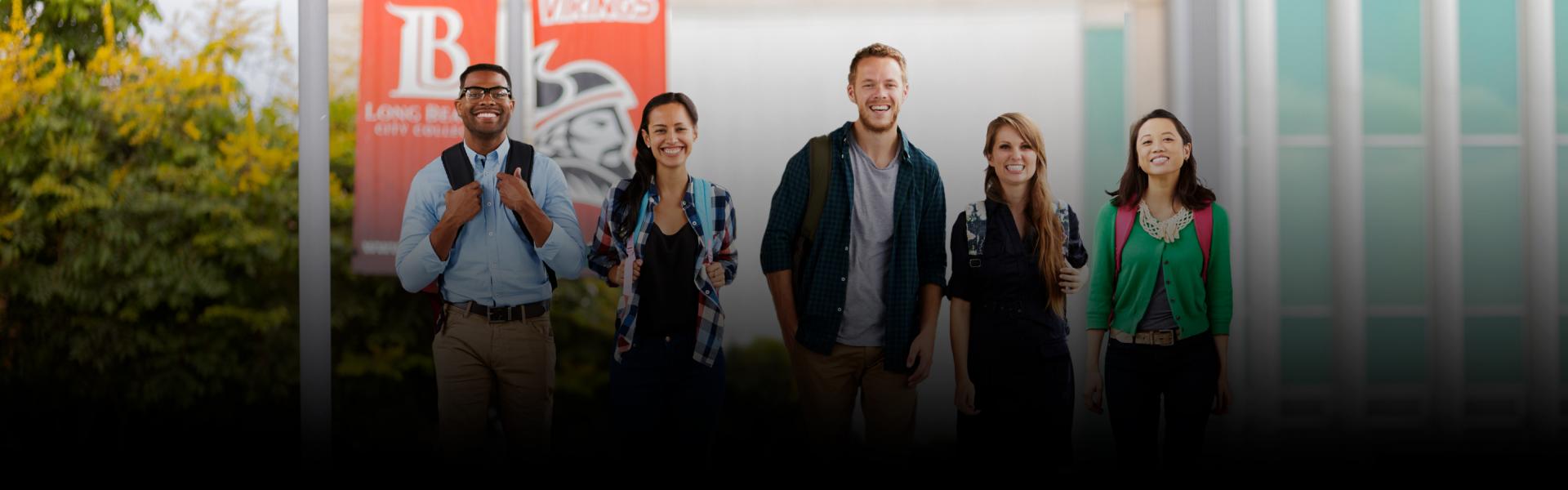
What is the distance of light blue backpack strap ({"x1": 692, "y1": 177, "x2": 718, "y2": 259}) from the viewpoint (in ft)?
13.2

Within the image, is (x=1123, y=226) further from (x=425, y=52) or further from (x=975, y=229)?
(x=425, y=52)

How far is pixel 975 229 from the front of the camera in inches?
160

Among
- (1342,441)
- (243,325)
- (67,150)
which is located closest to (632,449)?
(243,325)

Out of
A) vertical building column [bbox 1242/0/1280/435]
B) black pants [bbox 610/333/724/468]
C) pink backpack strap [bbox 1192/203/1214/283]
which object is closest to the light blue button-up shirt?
black pants [bbox 610/333/724/468]

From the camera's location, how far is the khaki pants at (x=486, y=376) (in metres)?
4.12

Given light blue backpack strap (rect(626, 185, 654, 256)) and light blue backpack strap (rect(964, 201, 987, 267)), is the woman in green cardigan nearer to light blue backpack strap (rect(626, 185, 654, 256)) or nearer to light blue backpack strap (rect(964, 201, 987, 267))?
light blue backpack strap (rect(964, 201, 987, 267))

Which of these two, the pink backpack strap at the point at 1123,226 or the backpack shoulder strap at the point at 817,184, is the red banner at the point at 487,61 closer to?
the backpack shoulder strap at the point at 817,184

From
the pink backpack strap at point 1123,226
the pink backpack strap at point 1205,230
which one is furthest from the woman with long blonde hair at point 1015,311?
the pink backpack strap at point 1205,230

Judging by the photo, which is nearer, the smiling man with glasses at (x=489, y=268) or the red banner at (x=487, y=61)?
the smiling man with glasses at (x=489, y=268)

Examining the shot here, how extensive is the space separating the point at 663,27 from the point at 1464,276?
3525mm

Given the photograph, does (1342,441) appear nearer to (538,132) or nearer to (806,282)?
(806,282)

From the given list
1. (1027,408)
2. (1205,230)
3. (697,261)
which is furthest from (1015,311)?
(697,261)

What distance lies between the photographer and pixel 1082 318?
4652 mm

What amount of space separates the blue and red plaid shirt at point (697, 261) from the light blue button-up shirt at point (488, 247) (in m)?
0.15
